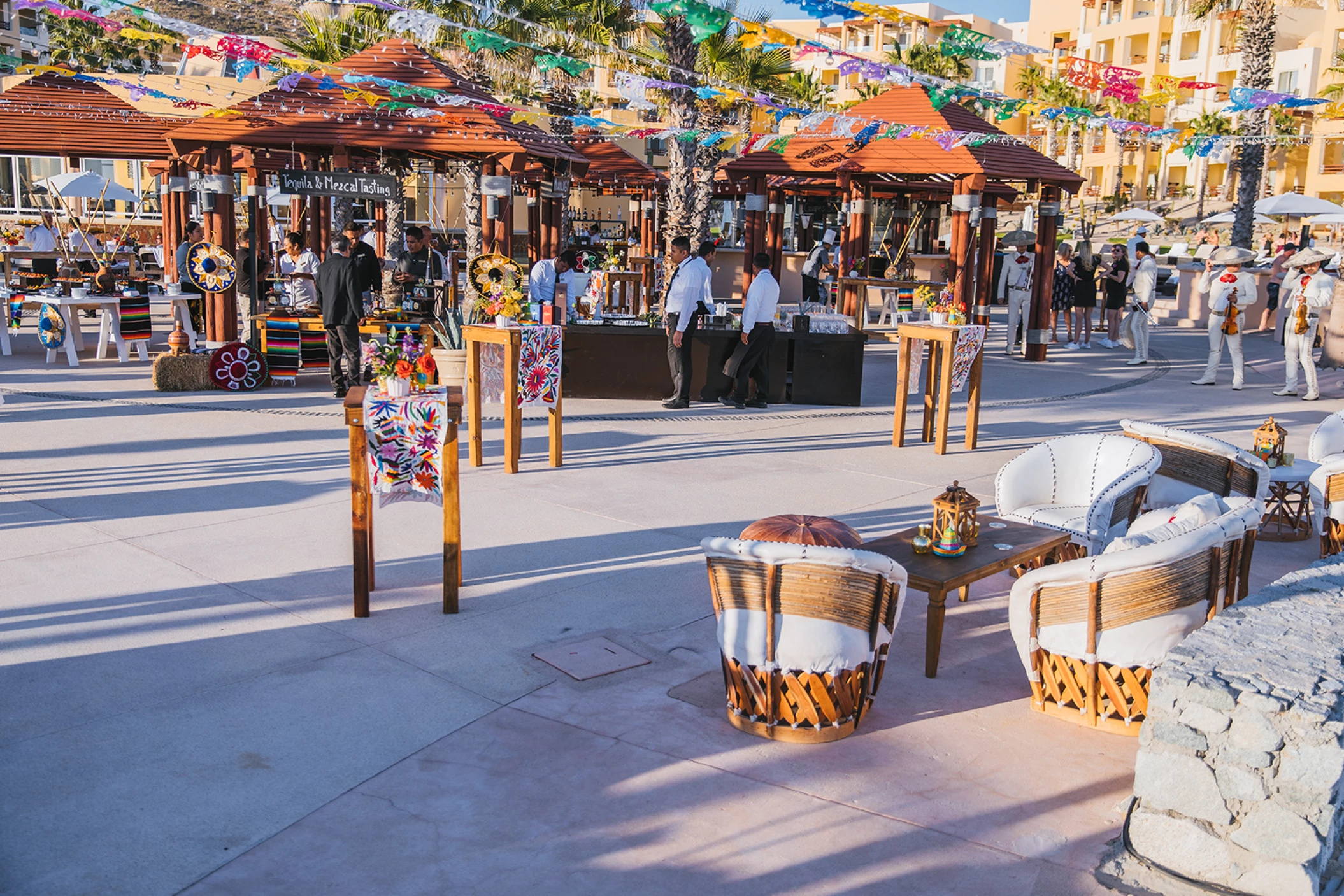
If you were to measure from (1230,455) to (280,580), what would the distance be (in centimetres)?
549

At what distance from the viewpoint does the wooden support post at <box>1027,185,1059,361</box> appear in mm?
17328

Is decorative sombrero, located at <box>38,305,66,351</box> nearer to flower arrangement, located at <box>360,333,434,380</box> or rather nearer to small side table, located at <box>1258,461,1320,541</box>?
flower arrangement, located at <box>360,333,434,380</box>

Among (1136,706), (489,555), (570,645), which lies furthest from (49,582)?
(1136,706)

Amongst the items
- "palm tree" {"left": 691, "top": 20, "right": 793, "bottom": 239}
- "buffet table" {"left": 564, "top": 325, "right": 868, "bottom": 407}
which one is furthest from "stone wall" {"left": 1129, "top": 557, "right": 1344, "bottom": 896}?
"palm tree" {"left": 691, "top": 20, "right": 793, "bottom": 239}

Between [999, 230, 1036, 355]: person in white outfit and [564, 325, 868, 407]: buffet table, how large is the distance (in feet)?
20.1

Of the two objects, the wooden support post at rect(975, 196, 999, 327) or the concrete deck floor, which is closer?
the concrete deck floor

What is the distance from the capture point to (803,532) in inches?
185

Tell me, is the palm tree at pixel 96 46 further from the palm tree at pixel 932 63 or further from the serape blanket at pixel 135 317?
the serape blanket at pixel 135 317

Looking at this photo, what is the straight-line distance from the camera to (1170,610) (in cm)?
433

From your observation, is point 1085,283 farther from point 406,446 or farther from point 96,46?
point 96,46

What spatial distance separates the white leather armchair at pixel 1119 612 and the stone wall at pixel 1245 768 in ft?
1.99

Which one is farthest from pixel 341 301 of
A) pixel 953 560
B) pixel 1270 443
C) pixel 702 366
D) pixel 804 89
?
pixel 804 89

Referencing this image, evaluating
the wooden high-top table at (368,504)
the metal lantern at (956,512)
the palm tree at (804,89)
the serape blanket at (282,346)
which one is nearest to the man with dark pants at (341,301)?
the serape blanket at (282,346)

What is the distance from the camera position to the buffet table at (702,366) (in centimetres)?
1270
